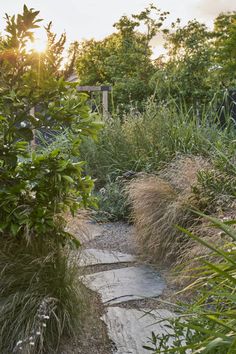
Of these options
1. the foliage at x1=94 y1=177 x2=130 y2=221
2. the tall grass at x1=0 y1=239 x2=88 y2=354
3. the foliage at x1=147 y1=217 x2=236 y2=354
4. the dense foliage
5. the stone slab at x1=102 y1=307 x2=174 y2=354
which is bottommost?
the foliage at x1=94 y1=177 x2=130 y2=221

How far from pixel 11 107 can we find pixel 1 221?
0.59m

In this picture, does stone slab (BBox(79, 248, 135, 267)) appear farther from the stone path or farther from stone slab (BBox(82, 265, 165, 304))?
stone slab (BBox(82, 265, 165, 304))

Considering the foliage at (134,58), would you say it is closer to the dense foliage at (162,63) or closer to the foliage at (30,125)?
the dense foliage at (162,63)

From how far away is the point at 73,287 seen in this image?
2.46 metres

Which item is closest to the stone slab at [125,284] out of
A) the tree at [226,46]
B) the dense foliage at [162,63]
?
the dense foliage at [162,63]

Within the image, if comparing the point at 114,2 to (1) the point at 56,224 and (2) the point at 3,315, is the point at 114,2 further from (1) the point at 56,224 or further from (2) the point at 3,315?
(2) the point at 3,315

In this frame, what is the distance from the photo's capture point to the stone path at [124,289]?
2.49m

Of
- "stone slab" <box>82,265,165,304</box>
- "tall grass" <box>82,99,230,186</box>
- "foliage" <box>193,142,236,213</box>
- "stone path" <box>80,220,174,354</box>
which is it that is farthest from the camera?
"tall grass" <box>82,99,230,186</box>

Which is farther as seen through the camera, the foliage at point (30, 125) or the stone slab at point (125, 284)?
the stone slab at point (125, 284)

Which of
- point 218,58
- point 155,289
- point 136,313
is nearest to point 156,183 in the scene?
point 155,289

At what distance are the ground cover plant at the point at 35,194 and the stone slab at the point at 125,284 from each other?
12.9 inches

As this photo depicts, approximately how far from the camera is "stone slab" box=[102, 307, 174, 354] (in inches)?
94.0

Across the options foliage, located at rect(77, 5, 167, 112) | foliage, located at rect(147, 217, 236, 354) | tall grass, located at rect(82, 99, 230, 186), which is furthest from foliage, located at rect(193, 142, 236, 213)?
foliage, located at rect(77, 5, 167, 112)

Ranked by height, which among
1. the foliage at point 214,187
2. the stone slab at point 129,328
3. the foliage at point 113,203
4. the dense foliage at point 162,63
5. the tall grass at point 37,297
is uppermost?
the dense foliage at point 162,63
